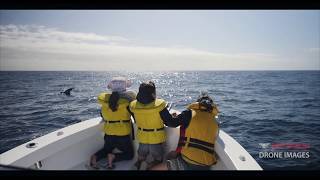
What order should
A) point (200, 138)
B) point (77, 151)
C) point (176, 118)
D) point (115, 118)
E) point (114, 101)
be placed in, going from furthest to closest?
point (77, 151) → point (115, 118) → point (114, 101) → point (176, 118) → point (200, 138)

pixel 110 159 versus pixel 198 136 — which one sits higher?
pixel 198 136

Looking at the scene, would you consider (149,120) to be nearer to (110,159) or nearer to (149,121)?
(149,121)

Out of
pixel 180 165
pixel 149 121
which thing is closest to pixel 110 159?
pixel 149 121

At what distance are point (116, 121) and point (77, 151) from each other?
0.79 metres

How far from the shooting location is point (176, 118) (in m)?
3.21

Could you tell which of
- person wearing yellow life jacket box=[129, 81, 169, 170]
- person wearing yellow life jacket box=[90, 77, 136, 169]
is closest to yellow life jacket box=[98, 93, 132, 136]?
person wearing yellow life jacket box=[90, 77, 136, 169]

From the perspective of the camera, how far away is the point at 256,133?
11805 millimetres

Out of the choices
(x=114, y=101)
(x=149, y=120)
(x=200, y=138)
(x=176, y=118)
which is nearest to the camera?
(x=200, y=138)

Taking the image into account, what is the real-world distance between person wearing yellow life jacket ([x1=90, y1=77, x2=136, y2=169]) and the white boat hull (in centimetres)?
28

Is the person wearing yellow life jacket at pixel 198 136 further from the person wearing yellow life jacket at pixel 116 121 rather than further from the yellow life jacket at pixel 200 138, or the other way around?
the person wearing yellow life jacket at pixel 116 121

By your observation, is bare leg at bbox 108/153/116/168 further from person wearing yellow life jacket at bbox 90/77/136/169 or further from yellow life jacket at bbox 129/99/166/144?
yellow life jacket at bbox 129/99/166/144

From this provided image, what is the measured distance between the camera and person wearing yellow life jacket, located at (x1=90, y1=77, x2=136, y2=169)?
11.7ft
